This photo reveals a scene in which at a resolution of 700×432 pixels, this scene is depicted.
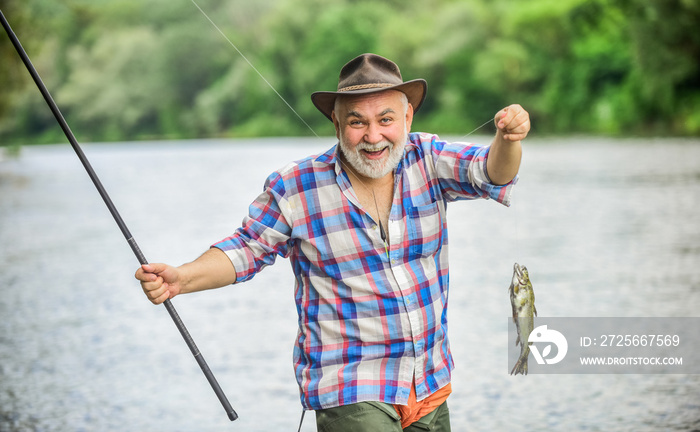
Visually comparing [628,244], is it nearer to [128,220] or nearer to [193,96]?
[128,220]

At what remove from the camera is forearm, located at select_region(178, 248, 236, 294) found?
9.63 feet

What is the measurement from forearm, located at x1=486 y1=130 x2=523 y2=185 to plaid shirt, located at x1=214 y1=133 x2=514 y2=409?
1.5 inches

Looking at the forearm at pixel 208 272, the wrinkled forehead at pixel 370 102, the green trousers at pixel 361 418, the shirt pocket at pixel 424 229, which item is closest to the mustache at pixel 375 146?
the wrinkled forehead at pixel 370 102

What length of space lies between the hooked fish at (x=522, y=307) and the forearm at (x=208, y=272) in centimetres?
100

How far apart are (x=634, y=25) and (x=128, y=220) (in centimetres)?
2426

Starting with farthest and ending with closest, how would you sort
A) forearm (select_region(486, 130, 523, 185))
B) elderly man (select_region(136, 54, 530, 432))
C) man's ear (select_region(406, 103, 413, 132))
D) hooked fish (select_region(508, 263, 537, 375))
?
hooked fish (select_region(508, 263, 537, 375))
man's ear (select_region(406, 103, 413, 132))
elderly man (select_region(136, 54, 530, 432))
forearm (select_region(486, 130, 523, 185))

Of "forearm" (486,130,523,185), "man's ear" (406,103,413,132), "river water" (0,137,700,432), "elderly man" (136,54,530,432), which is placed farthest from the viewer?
"river water" (0,137,700,432)

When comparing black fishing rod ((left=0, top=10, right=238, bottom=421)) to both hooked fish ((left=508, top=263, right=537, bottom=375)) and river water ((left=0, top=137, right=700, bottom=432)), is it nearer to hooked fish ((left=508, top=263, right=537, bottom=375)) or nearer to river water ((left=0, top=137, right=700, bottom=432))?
hooked fish ((left=508, top=263, right=537, bottom=375))

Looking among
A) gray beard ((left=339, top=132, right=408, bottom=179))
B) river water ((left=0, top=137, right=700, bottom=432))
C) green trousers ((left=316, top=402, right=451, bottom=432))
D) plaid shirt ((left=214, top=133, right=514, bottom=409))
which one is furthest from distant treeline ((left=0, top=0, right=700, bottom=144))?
green trousers ((left=316, top=402, right=451, bottom=432))

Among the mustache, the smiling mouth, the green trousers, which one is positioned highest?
the mustache

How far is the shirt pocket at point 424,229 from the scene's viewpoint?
3.06 metres

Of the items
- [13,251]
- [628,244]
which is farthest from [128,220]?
[628,244]

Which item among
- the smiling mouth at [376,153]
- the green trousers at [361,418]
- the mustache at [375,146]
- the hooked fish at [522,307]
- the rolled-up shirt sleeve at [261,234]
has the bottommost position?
the green trousers at [361,418]

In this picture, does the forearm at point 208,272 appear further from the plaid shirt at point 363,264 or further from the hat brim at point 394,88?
the hat brim at point 394,88
